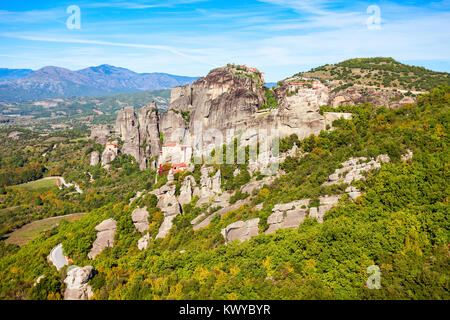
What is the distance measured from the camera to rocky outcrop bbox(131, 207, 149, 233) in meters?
42.8

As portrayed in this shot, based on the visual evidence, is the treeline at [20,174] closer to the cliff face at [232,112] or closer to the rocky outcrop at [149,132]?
the cliff face at [232,112]

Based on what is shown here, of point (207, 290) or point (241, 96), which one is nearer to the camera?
point (207, 290)

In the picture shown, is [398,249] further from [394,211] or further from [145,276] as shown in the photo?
[145,276]

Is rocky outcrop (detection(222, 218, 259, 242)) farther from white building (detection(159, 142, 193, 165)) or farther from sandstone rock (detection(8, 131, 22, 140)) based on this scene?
sandstone rock (detection(8, 131, 22, 140))

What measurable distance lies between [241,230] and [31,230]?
2222 inches

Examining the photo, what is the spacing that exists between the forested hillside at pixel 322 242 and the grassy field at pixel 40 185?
52.3m

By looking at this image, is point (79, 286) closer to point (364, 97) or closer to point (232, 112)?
point (232, 112)

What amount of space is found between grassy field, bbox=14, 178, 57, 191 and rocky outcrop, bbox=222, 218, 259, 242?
265 ft

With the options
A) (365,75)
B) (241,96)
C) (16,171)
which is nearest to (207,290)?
(241,96)

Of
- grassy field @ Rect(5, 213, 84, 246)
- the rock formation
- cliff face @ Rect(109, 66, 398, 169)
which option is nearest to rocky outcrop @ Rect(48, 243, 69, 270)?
grassy field @ Rect(5, 213, 84, 246)

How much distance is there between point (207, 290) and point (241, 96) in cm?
4519

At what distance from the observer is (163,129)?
7869 cm

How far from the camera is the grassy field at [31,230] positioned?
59600 millimetres

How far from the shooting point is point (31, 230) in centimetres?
6456
